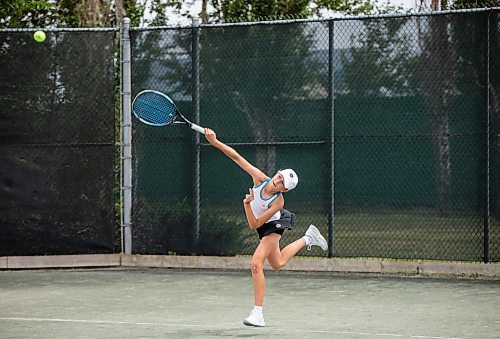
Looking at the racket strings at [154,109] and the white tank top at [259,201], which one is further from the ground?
the racket strings at [154,109]

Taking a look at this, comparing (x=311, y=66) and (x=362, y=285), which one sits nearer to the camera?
(x=362, y=285)

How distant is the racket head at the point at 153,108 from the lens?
8.91 m

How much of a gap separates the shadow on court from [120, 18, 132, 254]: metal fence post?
1.77 ft

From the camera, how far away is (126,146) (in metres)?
12.2

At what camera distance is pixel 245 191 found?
460 inches

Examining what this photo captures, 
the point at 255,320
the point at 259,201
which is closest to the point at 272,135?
the point at 259,201

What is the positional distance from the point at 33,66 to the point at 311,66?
3091mm

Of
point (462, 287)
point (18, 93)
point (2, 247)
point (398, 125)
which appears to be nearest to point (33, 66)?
Answer: point (18, 93)

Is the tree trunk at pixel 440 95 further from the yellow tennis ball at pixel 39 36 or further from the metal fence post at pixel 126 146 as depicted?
the yellow tennis ball at pixel 39 36

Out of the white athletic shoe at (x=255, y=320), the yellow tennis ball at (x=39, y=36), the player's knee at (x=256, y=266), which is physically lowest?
the white athletic shoe at (x=255, y=320)

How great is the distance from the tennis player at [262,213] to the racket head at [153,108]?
0.94 meters

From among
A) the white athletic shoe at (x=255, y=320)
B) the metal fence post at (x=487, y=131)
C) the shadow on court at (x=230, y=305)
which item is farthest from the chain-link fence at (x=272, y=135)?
the white athletic shoe at (x=255, y=320)

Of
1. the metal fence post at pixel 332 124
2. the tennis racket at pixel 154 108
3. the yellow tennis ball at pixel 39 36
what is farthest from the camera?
the yellow tennis ball at pixel 39 36

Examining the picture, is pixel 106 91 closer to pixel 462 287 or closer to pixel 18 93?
pixel 18 93
